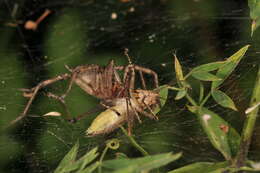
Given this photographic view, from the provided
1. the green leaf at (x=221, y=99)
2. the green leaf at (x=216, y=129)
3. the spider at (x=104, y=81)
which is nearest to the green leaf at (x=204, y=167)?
the green leaf at (x=216, y=129)

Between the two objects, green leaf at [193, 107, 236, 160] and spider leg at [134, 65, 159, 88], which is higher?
spider leg at [134, 65, 159, 88]

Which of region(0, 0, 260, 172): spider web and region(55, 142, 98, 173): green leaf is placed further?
region(0, 0, 260, 172): spider web

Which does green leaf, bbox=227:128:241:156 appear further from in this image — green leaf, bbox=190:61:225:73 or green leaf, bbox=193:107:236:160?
green leaf, bbox=190:61:225:73

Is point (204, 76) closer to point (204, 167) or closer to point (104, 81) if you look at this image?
point (204, 167)

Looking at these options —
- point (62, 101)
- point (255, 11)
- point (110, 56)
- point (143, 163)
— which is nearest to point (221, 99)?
point (255, 11)

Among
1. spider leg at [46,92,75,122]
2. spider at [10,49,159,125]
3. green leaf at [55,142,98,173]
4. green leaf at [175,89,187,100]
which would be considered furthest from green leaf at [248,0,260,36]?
spider leg at [46,92,75,122]

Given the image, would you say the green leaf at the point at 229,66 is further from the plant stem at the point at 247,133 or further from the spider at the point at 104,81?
the spider at the point at 104,81
